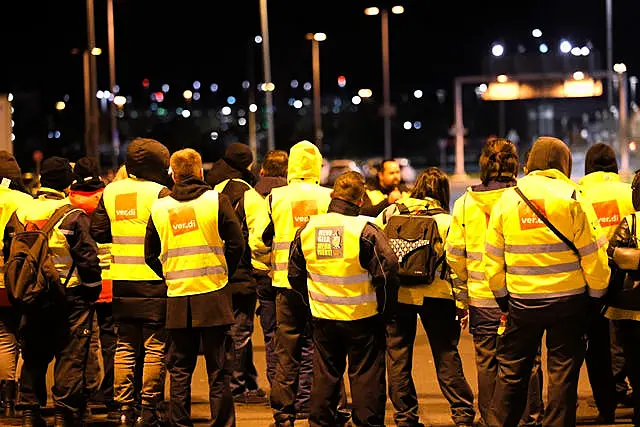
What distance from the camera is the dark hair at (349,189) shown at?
8133mm

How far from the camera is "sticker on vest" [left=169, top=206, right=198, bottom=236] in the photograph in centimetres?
834

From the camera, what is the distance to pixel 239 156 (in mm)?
10656

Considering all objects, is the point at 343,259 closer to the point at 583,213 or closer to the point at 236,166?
the point at 583,213

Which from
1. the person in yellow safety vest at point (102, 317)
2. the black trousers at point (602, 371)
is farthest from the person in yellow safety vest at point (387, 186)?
the black trousers at point (602, 371)

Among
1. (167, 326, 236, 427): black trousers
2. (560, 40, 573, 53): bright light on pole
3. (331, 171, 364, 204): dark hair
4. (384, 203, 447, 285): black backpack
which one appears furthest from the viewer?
(560, 40, 573, 53): bright light on pole

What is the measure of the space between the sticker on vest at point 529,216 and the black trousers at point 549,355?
49 cm

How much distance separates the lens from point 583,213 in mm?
7391

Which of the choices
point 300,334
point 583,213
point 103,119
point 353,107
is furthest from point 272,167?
point 353,107

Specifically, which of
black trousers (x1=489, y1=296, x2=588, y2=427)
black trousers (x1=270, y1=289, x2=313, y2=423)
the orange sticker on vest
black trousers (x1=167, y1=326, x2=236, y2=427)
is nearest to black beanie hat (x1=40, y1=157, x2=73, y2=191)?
black trousers (x1=167, y1=326, x2=236, y2=427)

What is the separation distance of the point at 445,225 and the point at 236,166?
2555mm

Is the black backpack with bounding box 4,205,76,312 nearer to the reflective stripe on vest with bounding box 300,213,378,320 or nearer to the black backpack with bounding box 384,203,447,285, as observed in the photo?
the reflective stripe on vest with bounding box 300,213,378,320

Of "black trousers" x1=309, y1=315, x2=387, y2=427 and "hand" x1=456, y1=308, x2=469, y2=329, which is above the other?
"hand" x1=456, y1=308, x2=469, y2=329

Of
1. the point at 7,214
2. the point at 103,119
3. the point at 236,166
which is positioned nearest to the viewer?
the point at 7,214

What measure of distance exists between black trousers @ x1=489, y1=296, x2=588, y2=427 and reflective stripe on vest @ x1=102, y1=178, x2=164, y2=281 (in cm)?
274
